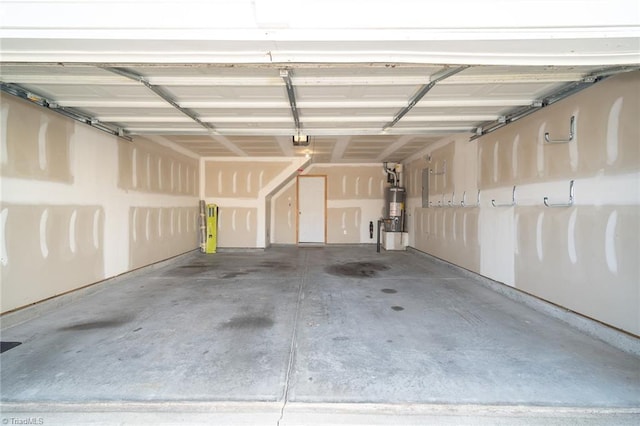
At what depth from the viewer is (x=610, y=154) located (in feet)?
8.23

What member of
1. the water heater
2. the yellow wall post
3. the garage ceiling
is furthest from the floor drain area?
the water heater

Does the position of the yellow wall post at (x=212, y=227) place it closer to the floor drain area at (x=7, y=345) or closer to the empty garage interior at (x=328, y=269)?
the empty garage interior at (x=328, y=269)

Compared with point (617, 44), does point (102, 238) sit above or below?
below

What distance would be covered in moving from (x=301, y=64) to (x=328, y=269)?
4045mm

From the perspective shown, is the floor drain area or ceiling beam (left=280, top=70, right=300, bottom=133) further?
ceiling beam (left=280, top=70, right=300, bottom=133)

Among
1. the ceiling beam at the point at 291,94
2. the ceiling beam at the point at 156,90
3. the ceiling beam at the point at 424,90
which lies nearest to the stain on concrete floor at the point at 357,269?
the ceiling beam at the point at 424,90

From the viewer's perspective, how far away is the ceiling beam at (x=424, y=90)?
2447 millimetres

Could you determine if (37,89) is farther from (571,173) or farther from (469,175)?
(469,175)

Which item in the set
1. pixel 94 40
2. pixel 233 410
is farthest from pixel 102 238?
pixel 233 410

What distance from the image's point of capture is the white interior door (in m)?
9.03

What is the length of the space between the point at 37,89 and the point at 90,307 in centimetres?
236
